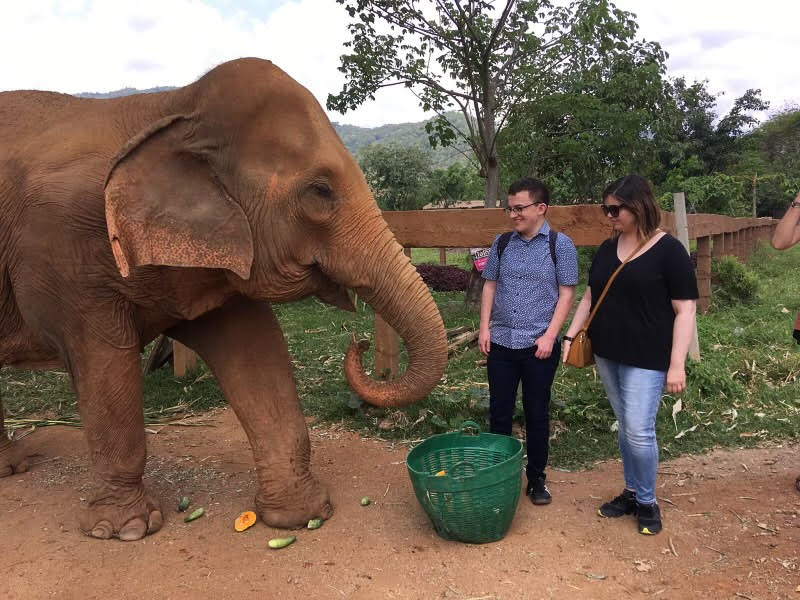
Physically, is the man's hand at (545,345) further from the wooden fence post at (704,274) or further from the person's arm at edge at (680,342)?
the wooden fence post at (704,274)

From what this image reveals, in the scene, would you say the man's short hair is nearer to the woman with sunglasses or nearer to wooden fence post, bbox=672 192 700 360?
the woman with sunglasses

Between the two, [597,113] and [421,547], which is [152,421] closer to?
[421,547]

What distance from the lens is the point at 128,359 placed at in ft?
12.2

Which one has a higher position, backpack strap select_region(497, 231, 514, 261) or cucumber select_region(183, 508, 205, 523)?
backpack strap select_region(497, 231, 514, 261)

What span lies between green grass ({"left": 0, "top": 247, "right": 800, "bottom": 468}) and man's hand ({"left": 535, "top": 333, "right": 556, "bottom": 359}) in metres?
1.23

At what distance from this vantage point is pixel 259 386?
4020 millimetres

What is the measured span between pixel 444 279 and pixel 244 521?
10229 mm

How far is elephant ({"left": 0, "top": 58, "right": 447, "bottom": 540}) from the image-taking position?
3.20m

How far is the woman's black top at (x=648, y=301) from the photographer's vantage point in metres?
3.32

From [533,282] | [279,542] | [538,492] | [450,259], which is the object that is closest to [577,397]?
[538,492]

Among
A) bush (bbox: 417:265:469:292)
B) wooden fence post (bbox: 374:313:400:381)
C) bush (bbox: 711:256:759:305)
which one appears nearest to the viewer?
wooden fence post (bbox: 374:313:400:381)

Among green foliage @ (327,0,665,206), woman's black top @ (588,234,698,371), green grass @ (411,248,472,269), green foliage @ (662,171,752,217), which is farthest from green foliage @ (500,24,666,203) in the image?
green foliage @ (662,171,752,217)

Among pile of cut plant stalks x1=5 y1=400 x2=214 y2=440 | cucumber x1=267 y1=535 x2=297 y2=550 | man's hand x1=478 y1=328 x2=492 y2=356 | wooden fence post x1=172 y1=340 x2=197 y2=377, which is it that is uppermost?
man's hand x1=478 y1=328 x2=492 y2=356

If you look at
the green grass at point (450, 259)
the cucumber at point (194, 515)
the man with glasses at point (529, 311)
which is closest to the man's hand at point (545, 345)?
the man with glasses at point (529, 311)
